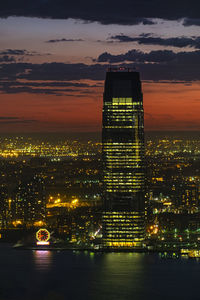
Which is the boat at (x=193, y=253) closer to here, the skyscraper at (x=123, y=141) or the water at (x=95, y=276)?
the water at (x=95, y=276)

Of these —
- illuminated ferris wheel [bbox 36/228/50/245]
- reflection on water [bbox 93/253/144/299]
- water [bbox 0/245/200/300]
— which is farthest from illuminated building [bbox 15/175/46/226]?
reflection on water [bbox 93/253/144/299]

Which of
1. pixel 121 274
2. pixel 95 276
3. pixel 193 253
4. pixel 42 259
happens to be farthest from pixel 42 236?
pixel 121 274

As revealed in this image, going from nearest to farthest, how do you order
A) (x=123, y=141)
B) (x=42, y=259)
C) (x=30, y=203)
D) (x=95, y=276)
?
(x=95, y=276), (x=42, y=259), (x=123, y=141), (x=30, y=203)

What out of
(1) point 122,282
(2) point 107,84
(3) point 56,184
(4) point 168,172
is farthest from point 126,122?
(4) point 168,172

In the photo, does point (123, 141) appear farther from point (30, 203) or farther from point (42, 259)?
point (30, 203)

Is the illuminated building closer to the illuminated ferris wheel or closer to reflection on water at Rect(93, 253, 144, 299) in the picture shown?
the illuminated ferris wheel

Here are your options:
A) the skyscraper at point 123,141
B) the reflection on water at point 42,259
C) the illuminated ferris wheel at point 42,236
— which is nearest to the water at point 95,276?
the reflection on water at point 42,259

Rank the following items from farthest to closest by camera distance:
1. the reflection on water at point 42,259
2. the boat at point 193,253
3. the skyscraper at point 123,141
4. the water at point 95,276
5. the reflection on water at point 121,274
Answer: the skyscraper at point 123,141 < the boat at point 193,253 < the reflection on water at point 42,259 < the reflection on water at point 121,274 < the water at point 95,276
